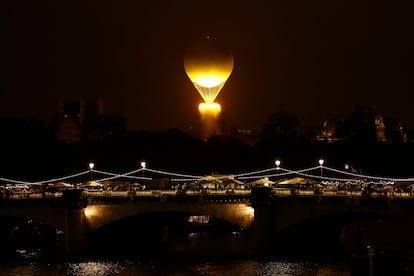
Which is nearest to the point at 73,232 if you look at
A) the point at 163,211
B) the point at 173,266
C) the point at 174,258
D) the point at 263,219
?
the point at 163,211

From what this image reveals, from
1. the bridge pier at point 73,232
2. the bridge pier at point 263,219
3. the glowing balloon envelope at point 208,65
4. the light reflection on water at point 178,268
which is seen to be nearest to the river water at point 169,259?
the light reflection on water at point 178,268

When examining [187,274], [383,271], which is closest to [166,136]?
[187,274]

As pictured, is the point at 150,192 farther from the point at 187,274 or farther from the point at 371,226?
the point at 371,226

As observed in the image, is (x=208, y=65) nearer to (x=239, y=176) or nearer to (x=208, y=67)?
(x=208, y=67)

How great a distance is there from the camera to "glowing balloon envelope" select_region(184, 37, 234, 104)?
165 m

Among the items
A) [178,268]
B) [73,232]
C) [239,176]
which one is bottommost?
[178,268]

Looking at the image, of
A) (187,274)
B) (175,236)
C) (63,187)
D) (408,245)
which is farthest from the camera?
(175,236)

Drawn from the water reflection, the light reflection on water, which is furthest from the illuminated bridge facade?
the water reflection

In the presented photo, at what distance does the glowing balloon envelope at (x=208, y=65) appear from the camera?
165 m

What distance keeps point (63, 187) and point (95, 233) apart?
8776mm

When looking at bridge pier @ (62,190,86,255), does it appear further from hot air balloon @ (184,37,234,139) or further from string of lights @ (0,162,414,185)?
hot air balloon @ (184,37,234,139)

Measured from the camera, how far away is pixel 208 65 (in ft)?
540

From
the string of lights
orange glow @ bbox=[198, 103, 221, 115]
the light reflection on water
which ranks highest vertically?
orange glow @ bbox=[198, 103, 221, 115]

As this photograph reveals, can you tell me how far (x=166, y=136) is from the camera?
136750 millimetres
